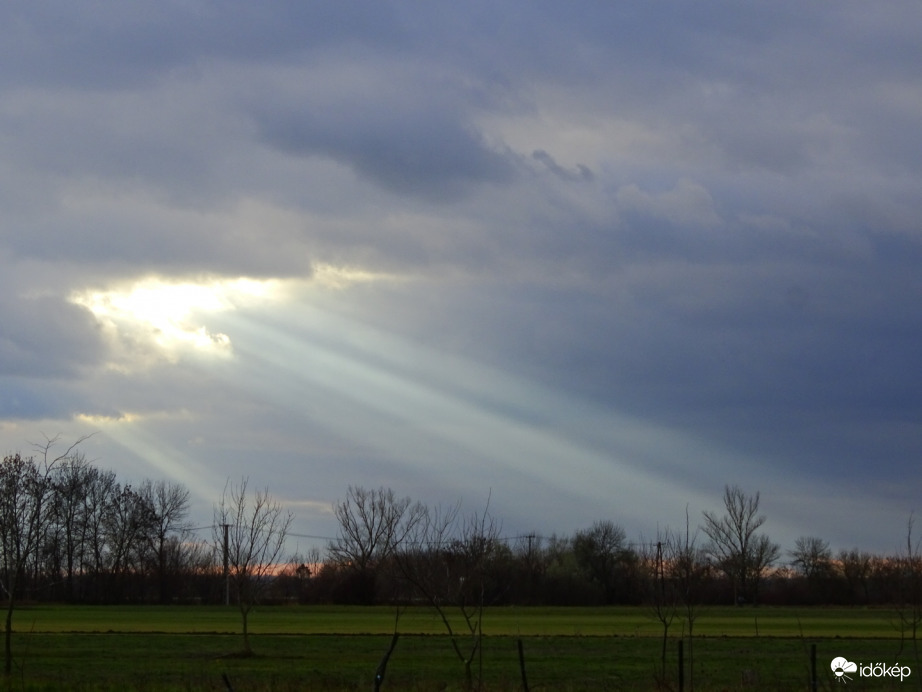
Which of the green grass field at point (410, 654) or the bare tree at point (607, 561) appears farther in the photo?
the bare tree at point (607, 561)

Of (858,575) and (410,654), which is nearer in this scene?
(410,654)

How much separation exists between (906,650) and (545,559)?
7960 cm

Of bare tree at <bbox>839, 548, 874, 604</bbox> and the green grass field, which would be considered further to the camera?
bare tree at <bbox>839, 548, 874, 604</bbox>

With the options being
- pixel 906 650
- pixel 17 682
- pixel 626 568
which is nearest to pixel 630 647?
pixel 906 650

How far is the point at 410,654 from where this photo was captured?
37.8 m

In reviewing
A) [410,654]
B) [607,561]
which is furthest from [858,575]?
[410,654]

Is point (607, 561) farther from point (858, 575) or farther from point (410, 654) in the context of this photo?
point (410, 654)

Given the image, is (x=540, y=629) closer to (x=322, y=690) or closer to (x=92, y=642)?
(x=92, y=642)

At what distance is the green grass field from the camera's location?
25.7 m

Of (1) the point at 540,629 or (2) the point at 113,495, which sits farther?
(2) the point at 113,495

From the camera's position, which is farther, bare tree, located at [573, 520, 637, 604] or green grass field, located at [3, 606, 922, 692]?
bare tree, located at [573, 520, 637, 604]

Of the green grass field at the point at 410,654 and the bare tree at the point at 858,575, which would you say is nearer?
the green grass field at the point at 410,654

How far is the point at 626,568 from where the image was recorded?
11362cm

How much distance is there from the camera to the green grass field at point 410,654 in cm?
2569
